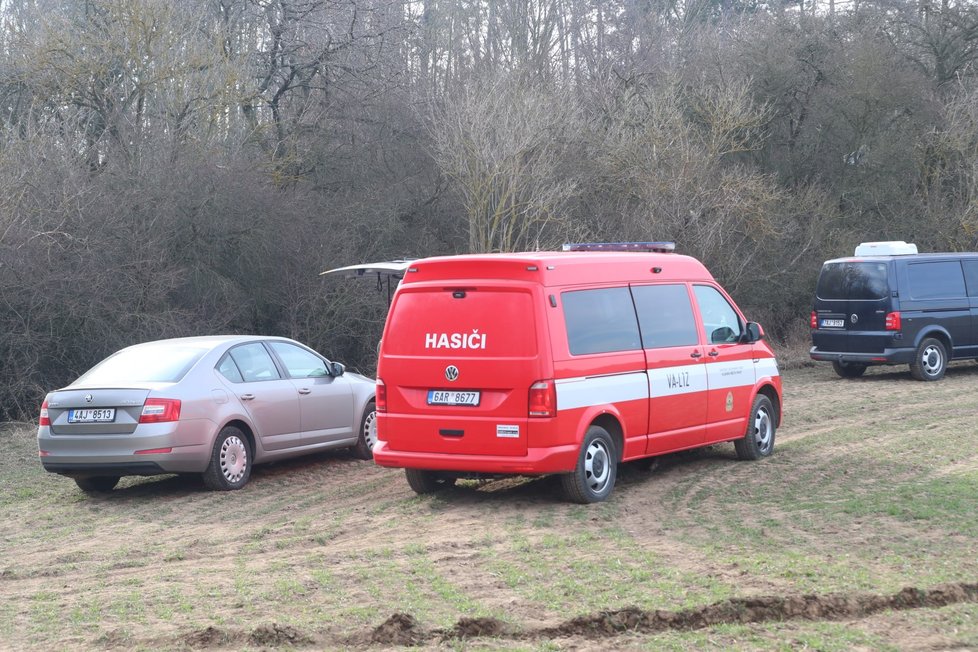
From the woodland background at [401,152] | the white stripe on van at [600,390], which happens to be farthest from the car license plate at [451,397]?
the woodland background at [401,152]

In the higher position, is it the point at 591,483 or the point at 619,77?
the point at 619,77

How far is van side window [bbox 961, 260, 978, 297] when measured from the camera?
2027cm

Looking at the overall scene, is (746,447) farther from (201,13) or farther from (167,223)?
(201,13)

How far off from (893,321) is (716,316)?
28.9 ft

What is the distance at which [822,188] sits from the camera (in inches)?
1240

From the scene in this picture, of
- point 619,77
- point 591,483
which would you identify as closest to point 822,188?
point 619,77

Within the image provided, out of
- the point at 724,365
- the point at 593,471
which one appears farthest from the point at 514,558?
the point at 724,365

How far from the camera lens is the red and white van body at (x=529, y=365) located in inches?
368

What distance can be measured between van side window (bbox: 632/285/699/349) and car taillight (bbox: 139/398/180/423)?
424 centimetres

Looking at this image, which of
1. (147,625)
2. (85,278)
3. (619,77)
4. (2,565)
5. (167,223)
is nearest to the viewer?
(147,625)

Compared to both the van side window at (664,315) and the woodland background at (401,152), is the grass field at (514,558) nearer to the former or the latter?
the van side window at (664,315)

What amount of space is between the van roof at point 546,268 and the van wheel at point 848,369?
35.5ft

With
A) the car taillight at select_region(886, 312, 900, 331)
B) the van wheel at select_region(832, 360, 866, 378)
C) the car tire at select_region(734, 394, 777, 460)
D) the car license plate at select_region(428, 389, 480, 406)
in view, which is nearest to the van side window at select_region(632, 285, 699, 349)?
the car tire at select_region(734, 394, 777, 460)

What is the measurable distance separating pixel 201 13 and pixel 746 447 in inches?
619
